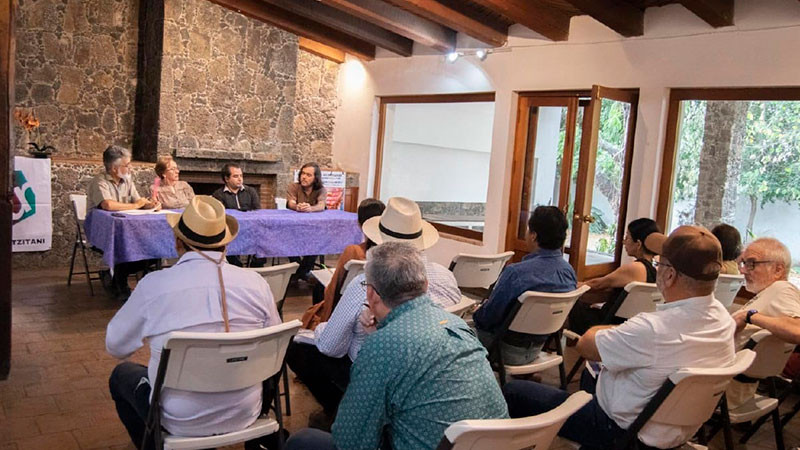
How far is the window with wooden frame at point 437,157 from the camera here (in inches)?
341

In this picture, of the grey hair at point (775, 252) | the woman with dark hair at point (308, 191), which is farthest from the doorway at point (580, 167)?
the grey hair at point (775, 252)

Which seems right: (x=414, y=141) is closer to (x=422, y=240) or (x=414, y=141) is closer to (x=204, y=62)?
(x=204, y=62)

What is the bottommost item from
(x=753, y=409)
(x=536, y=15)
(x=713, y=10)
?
(x=753, y=409)

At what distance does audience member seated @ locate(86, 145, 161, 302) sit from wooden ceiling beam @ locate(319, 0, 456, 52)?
2354mm

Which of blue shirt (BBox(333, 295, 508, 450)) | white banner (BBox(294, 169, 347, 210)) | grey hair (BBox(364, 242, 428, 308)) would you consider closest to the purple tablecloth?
white banner (BBox(294, 169, 347, 210))

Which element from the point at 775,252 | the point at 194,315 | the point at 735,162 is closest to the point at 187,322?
the point at 194,315

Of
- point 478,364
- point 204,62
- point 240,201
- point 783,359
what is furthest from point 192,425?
point 204,62

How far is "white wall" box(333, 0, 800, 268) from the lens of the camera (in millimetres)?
4859

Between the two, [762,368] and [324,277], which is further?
[324,277]

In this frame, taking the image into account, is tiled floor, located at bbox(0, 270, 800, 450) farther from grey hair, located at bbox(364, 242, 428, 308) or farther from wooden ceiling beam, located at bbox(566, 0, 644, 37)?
wooden ceiling beam, located at bbox(566, 0, 644, 37)

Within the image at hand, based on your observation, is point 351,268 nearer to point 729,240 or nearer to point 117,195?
point 729,240

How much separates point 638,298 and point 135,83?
6296 millimetres

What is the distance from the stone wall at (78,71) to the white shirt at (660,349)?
661cm

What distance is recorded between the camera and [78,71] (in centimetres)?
725
